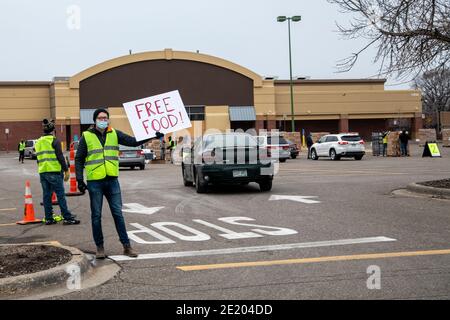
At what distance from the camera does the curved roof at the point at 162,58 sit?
6278 cm

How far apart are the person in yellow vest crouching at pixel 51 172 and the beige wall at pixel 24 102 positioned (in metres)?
56.5

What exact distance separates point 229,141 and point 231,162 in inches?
25.0

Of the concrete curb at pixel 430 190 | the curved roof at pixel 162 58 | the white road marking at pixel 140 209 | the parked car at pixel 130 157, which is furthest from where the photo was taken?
the curved roof at pixel 162 58

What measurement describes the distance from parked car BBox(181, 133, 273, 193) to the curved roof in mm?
49070

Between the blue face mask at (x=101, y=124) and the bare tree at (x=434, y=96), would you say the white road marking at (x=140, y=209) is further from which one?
the bare tree at (x=434, y=96)

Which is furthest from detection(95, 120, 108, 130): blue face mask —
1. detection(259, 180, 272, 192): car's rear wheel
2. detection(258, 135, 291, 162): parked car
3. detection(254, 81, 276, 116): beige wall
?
detection(254, 81, 276, 116): beige wall

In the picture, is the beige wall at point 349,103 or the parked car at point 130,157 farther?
the beige wall at point 349,103

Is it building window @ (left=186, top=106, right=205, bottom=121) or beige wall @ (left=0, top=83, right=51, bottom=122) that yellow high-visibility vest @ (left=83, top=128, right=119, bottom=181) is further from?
beige wall @ (left=0, top=83, right=51, bottom=122)

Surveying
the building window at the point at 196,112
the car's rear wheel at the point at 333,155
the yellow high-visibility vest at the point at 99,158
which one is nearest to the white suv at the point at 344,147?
the car's rear wheel at the point at 333,155

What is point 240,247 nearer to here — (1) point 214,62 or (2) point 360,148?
(2) point 360,148

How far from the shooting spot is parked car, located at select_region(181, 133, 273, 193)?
51.0ft

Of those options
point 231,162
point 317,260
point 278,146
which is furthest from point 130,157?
point 317,260
